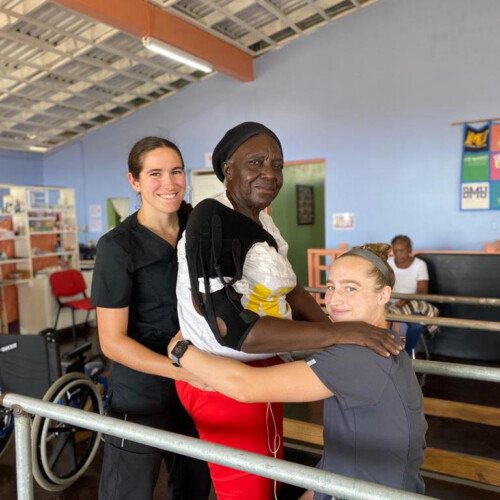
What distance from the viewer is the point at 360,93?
20.1ft

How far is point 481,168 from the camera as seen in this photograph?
544 cm

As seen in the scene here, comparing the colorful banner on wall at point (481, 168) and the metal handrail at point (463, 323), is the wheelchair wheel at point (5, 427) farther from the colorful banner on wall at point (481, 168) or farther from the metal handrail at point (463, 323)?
the colorful banner on wall at point (481, 168)

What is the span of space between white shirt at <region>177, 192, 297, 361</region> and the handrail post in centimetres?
42

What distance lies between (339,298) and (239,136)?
0.47 meters

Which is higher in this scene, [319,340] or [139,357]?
[319,340]

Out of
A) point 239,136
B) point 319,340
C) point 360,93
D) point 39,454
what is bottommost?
point 39,454

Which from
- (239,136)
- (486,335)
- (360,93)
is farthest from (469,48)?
(239,136)

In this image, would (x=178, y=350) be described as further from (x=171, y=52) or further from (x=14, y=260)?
(x=14, y=260)

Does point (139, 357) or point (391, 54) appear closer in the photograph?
point (139, 357)

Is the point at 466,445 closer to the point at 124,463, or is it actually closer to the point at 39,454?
the point at 124,463

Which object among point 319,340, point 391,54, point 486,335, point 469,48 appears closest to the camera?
point 319,340

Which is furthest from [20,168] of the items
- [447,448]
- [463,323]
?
[463,323]

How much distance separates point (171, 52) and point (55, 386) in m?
4.13

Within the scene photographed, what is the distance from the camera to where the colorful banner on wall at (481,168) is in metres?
5.36
